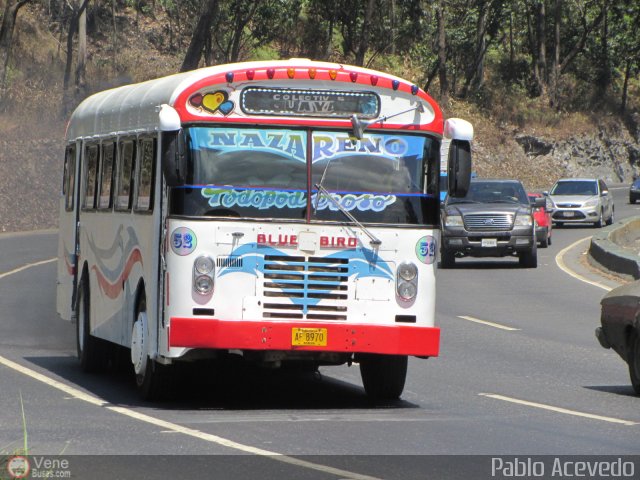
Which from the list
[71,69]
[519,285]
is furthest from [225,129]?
[71,69]

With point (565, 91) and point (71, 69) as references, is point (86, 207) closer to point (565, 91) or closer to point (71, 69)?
point (71, 69)

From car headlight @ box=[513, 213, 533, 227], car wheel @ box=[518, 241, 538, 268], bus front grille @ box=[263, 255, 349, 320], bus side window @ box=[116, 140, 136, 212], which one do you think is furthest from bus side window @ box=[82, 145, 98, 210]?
car wheel @ box=[518, 241, 538, 268]

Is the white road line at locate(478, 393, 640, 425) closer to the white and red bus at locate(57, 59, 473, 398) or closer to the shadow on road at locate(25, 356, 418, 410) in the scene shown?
the shadow on road at locate(25, 356, 418, 410)

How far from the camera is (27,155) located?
174 feet

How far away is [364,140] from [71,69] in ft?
202

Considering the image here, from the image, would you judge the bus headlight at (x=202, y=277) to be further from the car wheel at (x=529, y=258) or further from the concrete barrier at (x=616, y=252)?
the car wheel at (x=529, y=258)

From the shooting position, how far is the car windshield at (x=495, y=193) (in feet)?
104

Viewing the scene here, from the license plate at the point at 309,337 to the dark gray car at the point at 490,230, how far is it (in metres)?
19.6

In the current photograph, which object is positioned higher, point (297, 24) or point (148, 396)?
point (297, 24)

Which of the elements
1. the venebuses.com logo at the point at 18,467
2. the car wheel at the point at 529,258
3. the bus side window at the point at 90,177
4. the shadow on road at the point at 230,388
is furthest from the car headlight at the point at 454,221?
the venebuses.com logo at the point at 18,467

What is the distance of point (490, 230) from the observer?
101ft

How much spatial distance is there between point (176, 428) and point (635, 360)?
4.57m

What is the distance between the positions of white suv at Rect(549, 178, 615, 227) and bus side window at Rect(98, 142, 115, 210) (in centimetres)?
3513

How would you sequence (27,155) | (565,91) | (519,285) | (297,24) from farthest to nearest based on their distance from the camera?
(565,91)
(297,24)
(27,155)
(519,285)
